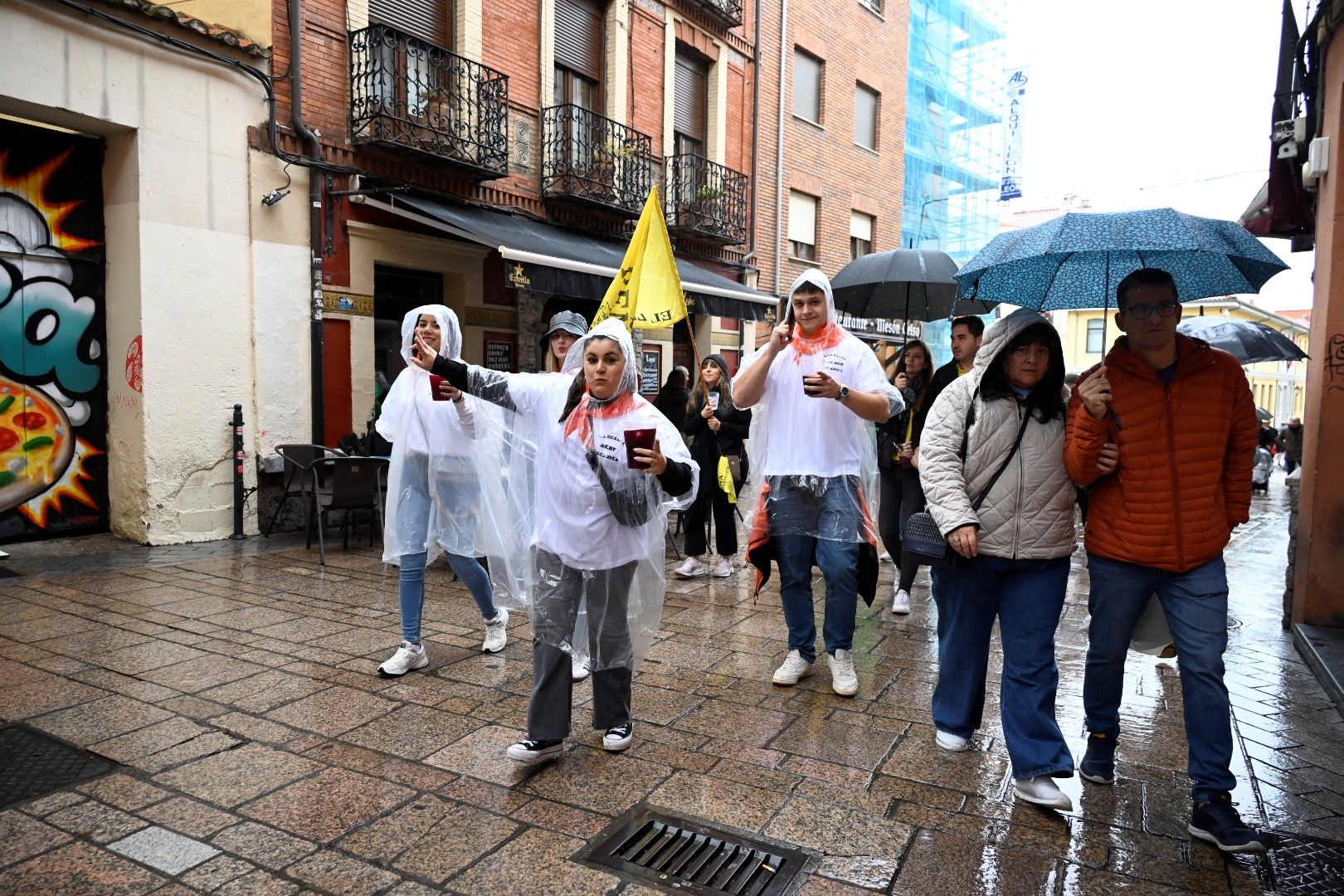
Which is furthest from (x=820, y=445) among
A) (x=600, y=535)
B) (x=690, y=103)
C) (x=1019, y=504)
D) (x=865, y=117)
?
(x=865, y=117)

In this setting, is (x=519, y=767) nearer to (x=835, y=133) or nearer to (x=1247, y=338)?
(x=1247, y=338)

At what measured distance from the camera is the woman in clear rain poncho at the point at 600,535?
11.7 ft

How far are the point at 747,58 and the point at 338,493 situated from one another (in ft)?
41.1

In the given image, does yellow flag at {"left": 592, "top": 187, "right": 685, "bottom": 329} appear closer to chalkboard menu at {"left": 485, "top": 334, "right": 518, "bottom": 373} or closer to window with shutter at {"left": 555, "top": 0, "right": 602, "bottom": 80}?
chalkboard menu at {"left": 485, "top": 334, "right": 518, "bottom": 373}

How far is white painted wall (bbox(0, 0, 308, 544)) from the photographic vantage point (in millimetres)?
7801

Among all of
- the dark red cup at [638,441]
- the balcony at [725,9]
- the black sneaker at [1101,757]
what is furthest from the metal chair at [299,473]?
the balcony at [725,9]

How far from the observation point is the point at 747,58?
1669cm

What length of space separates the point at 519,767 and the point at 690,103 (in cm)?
1410

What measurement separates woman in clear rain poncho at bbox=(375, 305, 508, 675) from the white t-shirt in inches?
59.3

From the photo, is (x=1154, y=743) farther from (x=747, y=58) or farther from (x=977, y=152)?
(x=977, y=152)

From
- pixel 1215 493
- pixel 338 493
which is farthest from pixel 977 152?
pixel 1215 493

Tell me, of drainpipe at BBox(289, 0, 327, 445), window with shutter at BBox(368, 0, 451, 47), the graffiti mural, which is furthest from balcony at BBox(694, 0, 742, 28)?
the graffiti mural

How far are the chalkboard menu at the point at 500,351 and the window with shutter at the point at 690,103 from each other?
529cm

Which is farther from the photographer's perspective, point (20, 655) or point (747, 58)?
point (747, 58)
